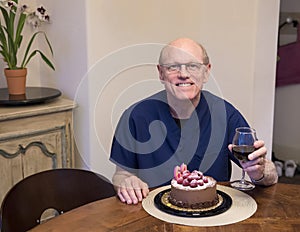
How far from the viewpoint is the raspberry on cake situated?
1426mm

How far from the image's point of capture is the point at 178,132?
180 centimetres

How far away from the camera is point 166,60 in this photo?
1.81m

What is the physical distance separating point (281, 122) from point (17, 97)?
2355 millimetres

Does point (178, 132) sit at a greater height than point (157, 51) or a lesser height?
lesser

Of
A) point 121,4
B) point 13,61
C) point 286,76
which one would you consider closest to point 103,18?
point 121,4

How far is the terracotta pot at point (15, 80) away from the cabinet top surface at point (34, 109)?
151 mm

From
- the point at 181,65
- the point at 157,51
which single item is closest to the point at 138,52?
the point at 157,51

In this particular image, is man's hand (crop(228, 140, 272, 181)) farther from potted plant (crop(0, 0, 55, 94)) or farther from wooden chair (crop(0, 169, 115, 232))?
potted plant (crop(0, 0, 55, 94))

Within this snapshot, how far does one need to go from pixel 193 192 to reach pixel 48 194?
55 centimetres

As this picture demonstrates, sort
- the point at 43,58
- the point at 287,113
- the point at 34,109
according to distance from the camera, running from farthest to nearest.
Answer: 1. the point at 287,113
2. the point at 43,58
3. the point at 34,109

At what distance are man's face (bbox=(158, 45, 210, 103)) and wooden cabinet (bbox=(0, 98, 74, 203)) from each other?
803 millimetres

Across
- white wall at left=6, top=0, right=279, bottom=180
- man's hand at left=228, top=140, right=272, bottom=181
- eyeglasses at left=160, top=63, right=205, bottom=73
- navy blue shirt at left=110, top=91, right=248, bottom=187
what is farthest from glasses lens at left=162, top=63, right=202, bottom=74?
white wall at left=6, top=0, right=279, bottom=180

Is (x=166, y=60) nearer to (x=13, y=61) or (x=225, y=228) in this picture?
(x=225, y=228)

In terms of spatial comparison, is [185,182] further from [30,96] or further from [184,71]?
[30,96]
